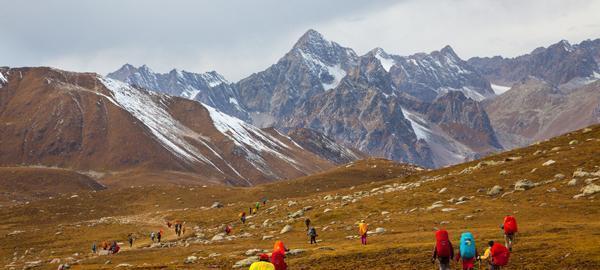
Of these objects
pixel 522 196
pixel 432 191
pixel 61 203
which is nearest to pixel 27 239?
pixel 61 203

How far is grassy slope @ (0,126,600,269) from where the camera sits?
38.3 meters

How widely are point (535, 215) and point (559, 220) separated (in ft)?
13.5


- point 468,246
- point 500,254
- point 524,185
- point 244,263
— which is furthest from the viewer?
point 524,185

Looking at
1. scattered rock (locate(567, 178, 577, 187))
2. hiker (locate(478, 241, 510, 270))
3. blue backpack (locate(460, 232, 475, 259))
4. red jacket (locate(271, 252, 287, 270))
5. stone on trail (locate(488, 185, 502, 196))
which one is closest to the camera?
hiker (locate(478, 241, 510, 270))

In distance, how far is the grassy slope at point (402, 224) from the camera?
38281 mm

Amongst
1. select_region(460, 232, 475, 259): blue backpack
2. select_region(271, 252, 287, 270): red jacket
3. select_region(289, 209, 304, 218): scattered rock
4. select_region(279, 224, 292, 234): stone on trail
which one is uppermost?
select_region(460, 232, 475, 259): blue backpack

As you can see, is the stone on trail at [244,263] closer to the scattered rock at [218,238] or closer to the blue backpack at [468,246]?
the blue backpack at [468,246]

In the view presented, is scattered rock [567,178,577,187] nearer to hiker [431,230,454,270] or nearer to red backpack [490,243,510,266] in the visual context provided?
red backpack [490,243,510,266]

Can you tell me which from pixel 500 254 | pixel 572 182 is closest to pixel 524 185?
pixel 572 182

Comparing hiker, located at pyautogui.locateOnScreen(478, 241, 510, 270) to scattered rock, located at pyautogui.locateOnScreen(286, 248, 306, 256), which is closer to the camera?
hiker, located at pyautogui.locateOnScreen(478, 241, 510, 270)

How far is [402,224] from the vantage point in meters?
60.2

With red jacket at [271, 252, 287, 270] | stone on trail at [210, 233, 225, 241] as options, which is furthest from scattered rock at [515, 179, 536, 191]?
red jacket at [271, 252, 287, 270]

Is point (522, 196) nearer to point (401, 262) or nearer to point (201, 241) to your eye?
point (401, 262)

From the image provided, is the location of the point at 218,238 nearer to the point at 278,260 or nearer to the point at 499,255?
the point at 278,260
